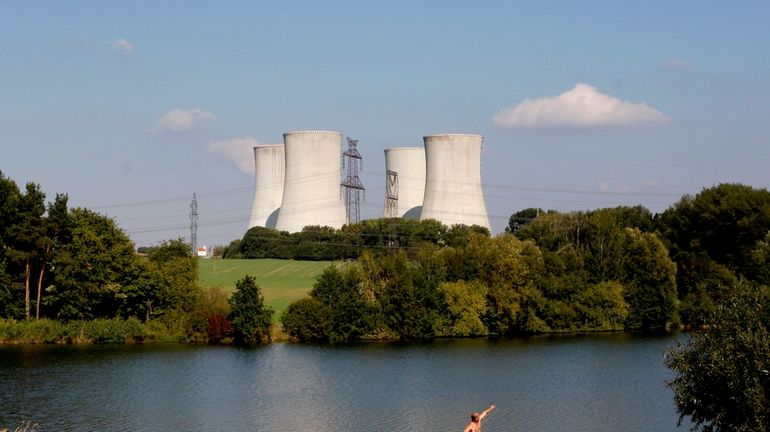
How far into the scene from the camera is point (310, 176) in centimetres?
5788

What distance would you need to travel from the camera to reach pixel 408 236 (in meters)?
64.8

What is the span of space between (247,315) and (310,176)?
21.0 meters

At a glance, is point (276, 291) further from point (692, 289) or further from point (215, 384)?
point (215, 384)

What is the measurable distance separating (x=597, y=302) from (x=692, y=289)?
5.83 metres

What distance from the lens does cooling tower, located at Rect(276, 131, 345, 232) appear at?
5762cm

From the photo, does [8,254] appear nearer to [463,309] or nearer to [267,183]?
[463,309]

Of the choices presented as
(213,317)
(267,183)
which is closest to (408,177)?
(267,183)

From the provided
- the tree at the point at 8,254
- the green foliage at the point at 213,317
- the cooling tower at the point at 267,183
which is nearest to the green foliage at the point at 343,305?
the green foliage at the point at 213,317

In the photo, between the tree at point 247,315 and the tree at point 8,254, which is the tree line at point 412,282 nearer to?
the tree at point 8,254

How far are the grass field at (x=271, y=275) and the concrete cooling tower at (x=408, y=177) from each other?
314 inches

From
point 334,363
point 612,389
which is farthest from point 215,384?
point 612,389

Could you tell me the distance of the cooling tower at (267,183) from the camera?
216 ft

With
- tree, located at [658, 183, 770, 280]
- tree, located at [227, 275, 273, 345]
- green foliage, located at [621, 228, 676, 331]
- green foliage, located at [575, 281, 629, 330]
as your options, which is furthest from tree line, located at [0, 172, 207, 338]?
tree, located at [658, 183, 770, 280]

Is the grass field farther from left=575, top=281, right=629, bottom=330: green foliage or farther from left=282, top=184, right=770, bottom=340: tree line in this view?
left=575, top=281, right=629, bottom=330: green foliage
